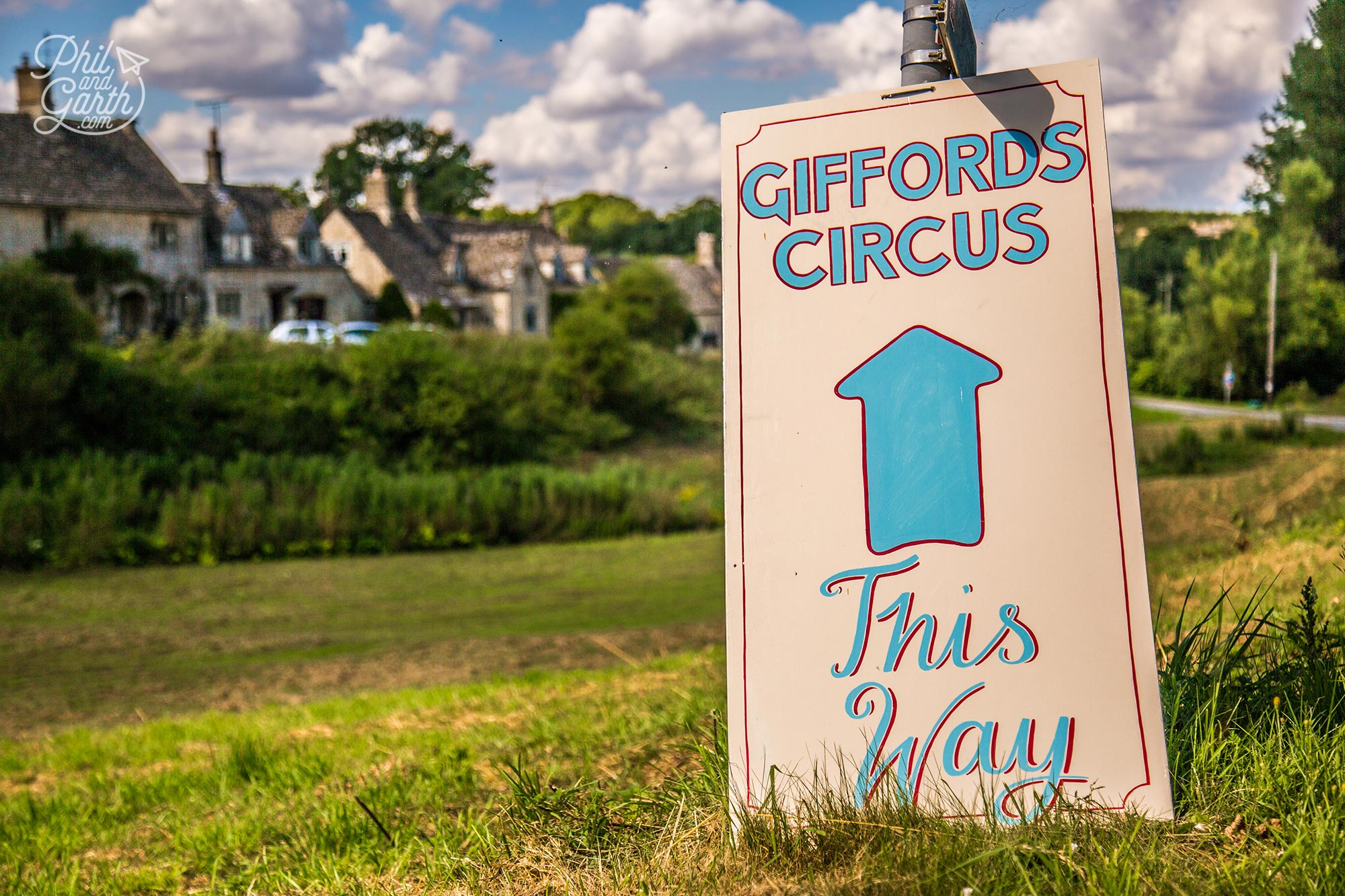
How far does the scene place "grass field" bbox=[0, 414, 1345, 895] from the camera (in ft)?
6.99

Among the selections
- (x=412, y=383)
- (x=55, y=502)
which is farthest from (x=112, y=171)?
(x=55, y=502)

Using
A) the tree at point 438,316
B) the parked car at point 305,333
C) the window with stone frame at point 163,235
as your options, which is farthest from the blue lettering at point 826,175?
the tree at point 438,316

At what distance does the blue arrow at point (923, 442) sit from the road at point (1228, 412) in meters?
9.97

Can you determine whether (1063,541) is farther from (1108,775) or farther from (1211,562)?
(1211,562)

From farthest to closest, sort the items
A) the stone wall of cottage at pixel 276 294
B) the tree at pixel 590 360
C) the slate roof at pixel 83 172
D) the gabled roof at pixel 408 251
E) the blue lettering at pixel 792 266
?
the gabled roof at pixel 408 251 < the stone wall of cottage at pixel 276 294 < the slate roof at pixel 83 172 < the tree at pixel 590 360 < the blue lettering at pixel 792 266

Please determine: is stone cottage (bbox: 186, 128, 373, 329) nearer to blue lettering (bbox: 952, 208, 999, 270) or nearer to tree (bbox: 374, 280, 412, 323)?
tree (bbox: 374, 280, 412, 323)

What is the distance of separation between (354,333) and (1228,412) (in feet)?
82.8

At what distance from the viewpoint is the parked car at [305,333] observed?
2734cm

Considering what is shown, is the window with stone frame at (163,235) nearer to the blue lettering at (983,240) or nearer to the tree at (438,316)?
the tree at (438,316)

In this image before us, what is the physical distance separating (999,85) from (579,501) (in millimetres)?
19186

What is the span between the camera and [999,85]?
2.40 metres

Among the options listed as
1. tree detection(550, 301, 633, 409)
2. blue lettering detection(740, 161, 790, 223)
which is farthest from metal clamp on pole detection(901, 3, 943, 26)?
tree detection(550, 301, 633, 409)

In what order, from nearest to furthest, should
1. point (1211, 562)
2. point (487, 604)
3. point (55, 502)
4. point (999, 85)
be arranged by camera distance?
1. point (999, 85)
2. point (1211, 562)
3. point (487, 604)
4. point (55, 502)

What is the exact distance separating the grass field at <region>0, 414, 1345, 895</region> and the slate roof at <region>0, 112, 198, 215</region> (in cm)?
2342
